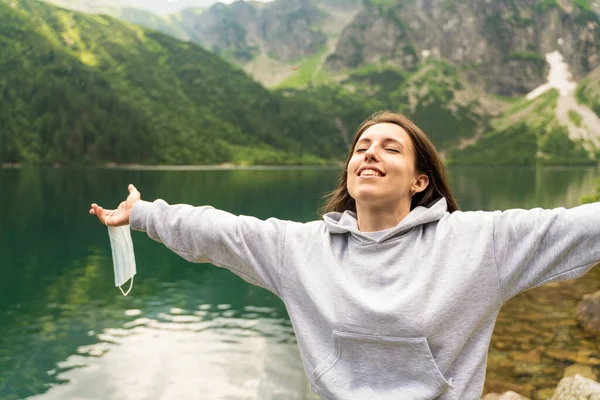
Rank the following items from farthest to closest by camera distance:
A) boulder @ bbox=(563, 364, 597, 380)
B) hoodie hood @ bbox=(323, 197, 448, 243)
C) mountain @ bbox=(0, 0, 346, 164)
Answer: mountain @ bbox=(0, 0, 346, 164) < boulder @ bbox=(563, 364, 597, 380) < hoodie hood @ bbox=(323, 197, 448, 243)

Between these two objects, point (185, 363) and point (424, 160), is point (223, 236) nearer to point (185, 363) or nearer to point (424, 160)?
point (424, 160)

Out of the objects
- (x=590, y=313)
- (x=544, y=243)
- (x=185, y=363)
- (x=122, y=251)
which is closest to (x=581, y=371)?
(x=590, y=313)

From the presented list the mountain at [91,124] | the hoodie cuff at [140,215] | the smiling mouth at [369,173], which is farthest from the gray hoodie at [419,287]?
the mountain at [91,124]

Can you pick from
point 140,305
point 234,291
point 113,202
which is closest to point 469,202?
point 113,202

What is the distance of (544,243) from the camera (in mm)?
2172

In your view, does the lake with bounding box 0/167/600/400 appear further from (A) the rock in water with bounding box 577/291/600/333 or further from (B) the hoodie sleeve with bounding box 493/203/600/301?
(B) the hoodie sleeve with bounding box 493/203/600/301

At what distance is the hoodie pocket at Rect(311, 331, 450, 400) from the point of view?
2.18 metres

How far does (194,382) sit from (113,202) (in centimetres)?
3944

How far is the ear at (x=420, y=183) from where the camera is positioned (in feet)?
8.87

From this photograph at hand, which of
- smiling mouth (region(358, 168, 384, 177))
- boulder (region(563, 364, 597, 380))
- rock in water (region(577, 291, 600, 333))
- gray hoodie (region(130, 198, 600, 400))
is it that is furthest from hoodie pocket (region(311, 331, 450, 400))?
rock in water (region(577, 291, 600, 333))

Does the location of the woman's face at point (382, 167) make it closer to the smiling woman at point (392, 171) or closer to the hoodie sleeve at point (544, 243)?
the smiling woman at point (392, 171)

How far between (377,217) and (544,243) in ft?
2.19

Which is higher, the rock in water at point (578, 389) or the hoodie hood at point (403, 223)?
the hoodie hood at point (403, 223)

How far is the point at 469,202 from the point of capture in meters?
55.9
